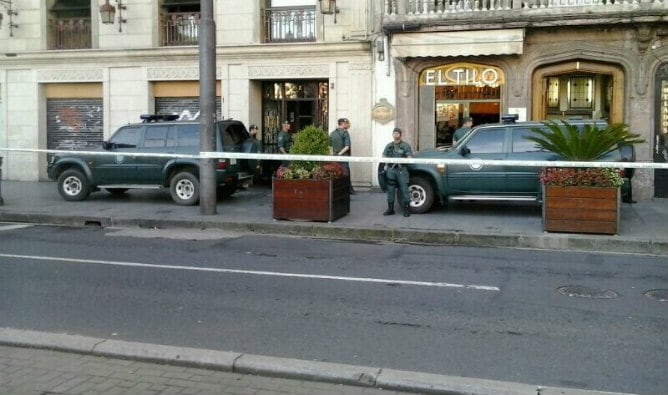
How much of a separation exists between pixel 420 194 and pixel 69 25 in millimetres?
12701

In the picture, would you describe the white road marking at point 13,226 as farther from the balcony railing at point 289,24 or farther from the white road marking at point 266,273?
the balcony railing at point 289,24

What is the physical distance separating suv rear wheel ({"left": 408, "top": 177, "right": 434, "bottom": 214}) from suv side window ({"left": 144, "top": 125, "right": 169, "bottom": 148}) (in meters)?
5.40

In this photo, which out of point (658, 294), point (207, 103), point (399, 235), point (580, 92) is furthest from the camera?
point (580, 92)

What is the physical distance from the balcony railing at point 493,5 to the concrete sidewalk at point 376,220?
14.3ft

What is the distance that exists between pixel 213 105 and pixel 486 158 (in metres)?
5.25

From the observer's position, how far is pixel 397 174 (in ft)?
44.3

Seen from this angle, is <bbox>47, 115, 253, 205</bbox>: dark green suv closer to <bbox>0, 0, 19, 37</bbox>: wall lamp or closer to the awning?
the awning

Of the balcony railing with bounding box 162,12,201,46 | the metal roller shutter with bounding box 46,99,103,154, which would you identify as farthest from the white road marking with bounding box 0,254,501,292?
the metal roller shutter with bounding box 46,99,103,154

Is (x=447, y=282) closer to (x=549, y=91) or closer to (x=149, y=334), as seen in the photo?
(x=149, y=334)

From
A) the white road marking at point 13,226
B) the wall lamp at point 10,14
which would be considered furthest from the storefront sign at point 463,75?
the wall lamp at point 10,14

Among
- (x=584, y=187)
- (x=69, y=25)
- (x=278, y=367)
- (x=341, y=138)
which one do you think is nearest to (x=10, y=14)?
(x=69, y=25)

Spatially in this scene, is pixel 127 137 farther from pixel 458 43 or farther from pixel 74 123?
pixel 458 43

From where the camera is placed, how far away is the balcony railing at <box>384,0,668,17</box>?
1587 centimetres

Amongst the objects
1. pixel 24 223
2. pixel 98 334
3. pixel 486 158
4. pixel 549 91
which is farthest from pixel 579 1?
pixel 98 334
